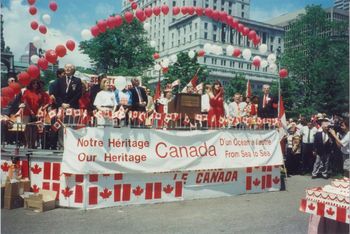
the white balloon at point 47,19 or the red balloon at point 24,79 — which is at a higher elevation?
the white balloon at point 47,19

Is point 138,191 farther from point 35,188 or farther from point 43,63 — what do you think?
point 43,63

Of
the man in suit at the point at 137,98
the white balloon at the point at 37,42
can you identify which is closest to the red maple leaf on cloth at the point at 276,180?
the man in suit at the point at 137,98

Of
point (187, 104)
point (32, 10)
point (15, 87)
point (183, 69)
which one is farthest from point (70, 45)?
point (183, 69)

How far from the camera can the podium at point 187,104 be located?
34.2 feet

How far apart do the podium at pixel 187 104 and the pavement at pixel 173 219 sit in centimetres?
244

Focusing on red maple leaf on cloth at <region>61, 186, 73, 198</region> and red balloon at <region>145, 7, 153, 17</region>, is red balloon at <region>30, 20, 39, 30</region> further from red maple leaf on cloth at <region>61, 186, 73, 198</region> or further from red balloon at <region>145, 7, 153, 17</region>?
red maple leaf on cloth at <region>61, 186, 73, 198</region>

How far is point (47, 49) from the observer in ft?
42.4

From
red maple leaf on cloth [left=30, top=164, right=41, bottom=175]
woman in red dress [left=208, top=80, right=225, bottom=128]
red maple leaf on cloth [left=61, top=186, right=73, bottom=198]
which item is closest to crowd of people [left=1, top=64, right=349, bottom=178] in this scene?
woman in red dress [left=208, top=80, right=225, bottom=128]

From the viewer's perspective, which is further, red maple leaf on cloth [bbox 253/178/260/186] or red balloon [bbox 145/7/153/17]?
red balloon [bbox 145/7/153/17]

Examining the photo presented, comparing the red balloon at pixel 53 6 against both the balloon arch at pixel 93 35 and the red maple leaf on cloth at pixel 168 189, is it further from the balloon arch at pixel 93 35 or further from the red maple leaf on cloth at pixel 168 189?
the red maple leaf on cloth at pixel 168 189

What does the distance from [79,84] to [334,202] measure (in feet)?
21.6

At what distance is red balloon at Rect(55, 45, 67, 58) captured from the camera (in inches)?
488

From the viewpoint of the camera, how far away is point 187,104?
1053cm

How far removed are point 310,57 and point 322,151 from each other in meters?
40.9
